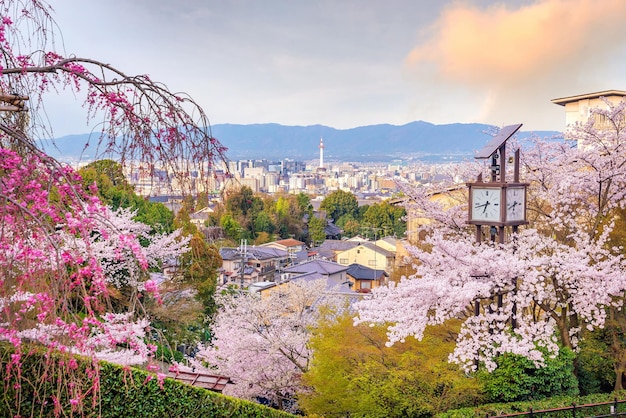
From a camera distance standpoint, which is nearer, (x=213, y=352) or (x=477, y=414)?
(x=477, y=414)

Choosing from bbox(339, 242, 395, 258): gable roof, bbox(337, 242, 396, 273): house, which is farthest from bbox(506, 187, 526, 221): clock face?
bbox(339, 242, 395, 258): gable roof

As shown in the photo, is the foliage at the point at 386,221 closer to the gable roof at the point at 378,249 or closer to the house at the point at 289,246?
the house at the point at 289,246

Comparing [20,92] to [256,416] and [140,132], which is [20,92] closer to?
[140,132]

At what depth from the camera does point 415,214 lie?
41.3ft

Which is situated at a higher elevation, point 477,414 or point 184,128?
point 184,128

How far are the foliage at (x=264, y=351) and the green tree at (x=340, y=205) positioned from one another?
4615 cm

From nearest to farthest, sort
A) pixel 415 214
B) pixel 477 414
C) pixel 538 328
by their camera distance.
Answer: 1. pixel 477 414
2. pixel 538 328
3. pixel 415 214

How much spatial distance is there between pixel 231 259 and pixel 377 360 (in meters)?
27.2

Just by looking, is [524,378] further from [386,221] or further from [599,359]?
[386,221]

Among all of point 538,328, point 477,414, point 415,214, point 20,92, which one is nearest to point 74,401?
point 20,92

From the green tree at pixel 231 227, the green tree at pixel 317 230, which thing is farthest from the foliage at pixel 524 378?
the green tree at pixel 317 230

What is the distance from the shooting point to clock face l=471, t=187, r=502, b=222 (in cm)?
746

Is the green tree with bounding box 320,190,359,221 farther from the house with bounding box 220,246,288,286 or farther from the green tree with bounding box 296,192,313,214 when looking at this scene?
the house with bounding box 220,246,288,286

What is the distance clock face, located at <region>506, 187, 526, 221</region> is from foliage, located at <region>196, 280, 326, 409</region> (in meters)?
4.76
